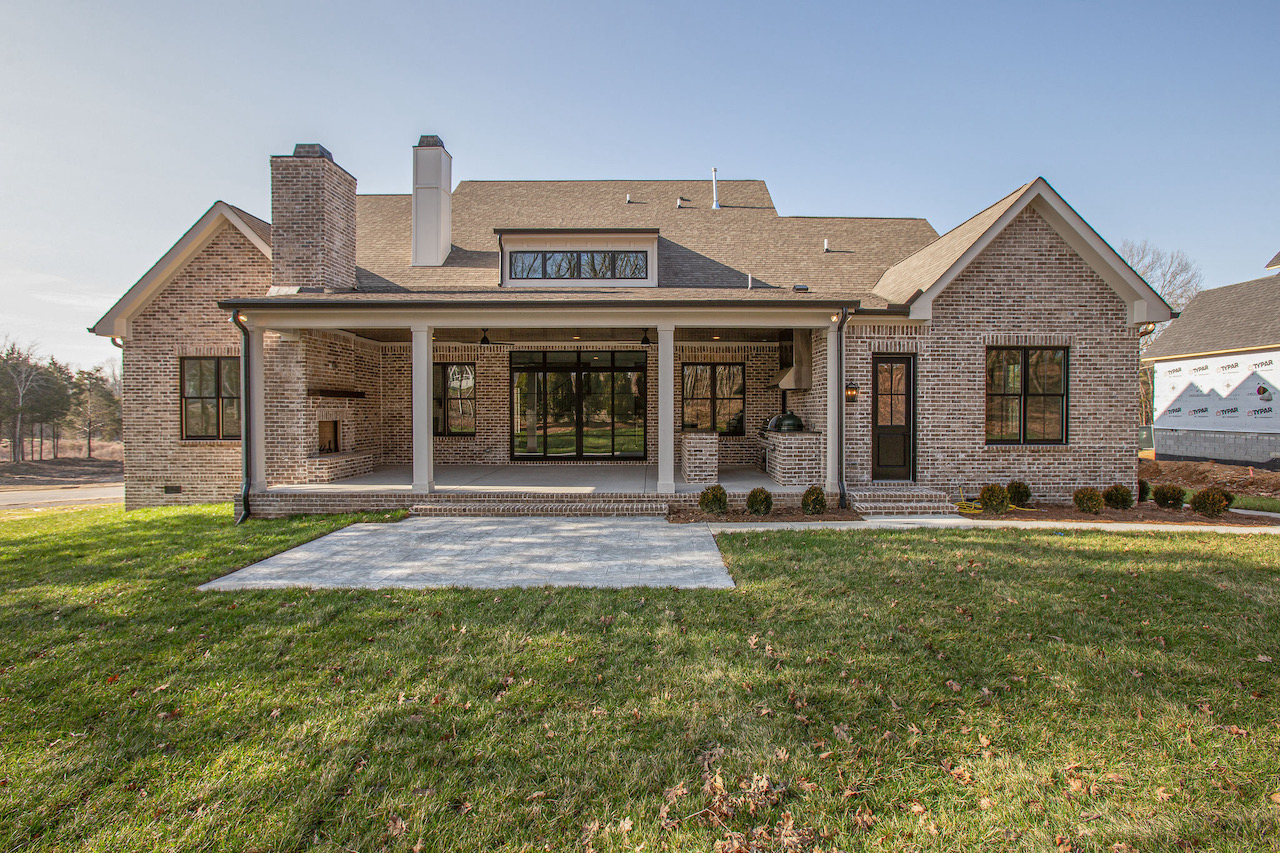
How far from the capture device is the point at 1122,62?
35.0 ft

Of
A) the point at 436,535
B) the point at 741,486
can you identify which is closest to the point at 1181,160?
the point at 741,486

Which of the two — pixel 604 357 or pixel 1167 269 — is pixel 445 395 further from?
pixel 1167 269

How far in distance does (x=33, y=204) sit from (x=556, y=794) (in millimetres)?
16707

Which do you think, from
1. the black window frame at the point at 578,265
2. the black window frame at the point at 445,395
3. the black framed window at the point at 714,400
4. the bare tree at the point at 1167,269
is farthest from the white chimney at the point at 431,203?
the bare tree at the point at 1167,269

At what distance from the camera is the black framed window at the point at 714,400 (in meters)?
12.3

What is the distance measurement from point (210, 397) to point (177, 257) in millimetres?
2637

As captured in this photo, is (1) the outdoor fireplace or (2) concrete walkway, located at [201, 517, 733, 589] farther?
(1) the outdoor fireplace

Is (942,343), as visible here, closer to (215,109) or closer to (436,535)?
(436,535)

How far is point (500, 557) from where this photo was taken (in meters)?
6.27

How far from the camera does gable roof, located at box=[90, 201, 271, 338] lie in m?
9.91

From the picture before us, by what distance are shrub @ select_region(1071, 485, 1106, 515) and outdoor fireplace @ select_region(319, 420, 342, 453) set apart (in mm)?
13042

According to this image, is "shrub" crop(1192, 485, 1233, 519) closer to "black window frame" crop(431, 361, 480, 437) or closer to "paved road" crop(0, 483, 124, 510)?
"black window frame" crop(431, 361, 480, 437)

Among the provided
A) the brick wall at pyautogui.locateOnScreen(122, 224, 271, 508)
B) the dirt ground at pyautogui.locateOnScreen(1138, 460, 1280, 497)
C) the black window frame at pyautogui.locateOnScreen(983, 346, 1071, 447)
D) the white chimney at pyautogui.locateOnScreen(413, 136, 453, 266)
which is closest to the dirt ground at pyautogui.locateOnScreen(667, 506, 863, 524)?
the black window frame at pyautogui.locateOnScreen(983, 346, 1071, 447)

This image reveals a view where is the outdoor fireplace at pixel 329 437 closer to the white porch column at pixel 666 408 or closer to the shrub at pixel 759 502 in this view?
the white porch column at pixel 666 408
